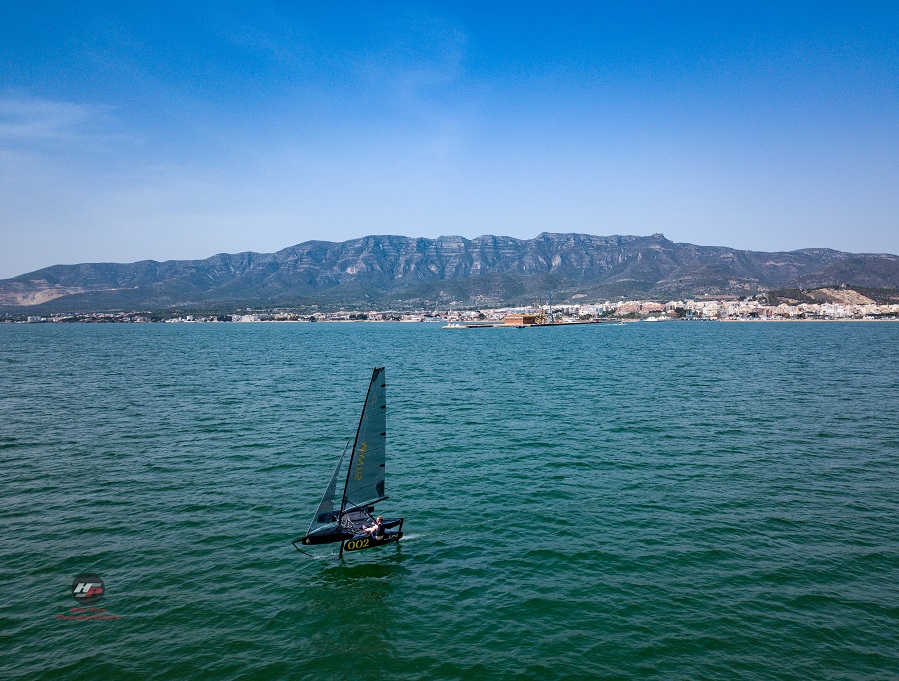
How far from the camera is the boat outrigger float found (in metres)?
24.7

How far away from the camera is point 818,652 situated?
58.3 ft

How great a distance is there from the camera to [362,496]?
2614 cm

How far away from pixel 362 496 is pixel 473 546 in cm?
643

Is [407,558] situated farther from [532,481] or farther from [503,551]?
[532,481]

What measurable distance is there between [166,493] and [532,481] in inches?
980

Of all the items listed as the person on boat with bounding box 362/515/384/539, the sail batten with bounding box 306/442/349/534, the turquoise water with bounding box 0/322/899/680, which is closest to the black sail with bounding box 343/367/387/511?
the sail batten with bounding box 306/442/349/534

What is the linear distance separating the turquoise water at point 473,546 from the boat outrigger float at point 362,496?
1.25 metres

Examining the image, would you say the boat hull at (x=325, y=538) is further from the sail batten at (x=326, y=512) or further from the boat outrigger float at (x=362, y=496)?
the sail batten at (x=326, y=512)

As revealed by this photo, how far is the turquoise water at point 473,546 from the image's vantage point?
1805 centimetres

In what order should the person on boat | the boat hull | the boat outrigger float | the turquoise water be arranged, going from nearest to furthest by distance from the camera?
the turquoise water
the boat hull
the boat outrigger float
the person on boat

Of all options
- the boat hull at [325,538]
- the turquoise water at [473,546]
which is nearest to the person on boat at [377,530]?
the boat hull at [325,538]

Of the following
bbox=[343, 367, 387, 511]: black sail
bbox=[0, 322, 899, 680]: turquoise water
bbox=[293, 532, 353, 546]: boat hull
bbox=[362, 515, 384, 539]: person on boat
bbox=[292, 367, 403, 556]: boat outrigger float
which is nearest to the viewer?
bbox=[0, 322, 899, 680]: turquoise water

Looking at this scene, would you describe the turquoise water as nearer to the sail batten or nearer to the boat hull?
the boat hull

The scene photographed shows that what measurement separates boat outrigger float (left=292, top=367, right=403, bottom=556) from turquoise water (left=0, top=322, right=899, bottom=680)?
4.08 feet
